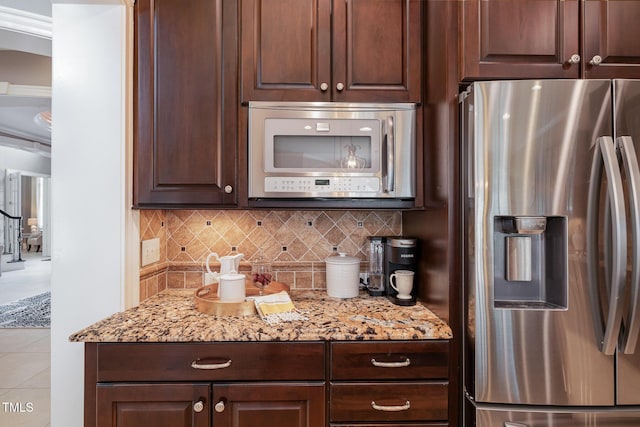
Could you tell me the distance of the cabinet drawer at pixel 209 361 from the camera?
1200 millimetres

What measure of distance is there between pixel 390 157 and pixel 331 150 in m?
0.27

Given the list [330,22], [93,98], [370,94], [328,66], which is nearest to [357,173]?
[370,94]

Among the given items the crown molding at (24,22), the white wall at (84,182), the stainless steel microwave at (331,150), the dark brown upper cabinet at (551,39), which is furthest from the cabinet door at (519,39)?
the crown molding at (24,22)

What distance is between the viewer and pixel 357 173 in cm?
149

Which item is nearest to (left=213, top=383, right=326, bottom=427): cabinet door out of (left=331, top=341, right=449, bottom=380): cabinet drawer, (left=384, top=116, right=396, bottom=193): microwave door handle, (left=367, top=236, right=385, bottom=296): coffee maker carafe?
(left=331, top=341, right=449, bottom=380): cabinet drawer

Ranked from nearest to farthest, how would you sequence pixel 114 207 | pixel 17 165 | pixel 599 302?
pixel 599 302 < pixel 114 207 < pixel 17 165

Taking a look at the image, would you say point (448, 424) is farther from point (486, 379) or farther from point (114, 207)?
point (114, 207)

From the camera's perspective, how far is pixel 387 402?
1.22 metres

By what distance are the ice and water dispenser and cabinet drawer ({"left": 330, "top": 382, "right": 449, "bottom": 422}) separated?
43 centimetres

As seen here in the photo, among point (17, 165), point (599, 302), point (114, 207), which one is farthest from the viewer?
point (17, 165)

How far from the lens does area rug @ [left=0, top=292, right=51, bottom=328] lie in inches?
158

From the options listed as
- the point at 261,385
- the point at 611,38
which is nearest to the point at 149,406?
the point at 261,385

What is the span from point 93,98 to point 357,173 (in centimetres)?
121

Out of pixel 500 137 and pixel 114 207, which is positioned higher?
pixel 500 137
